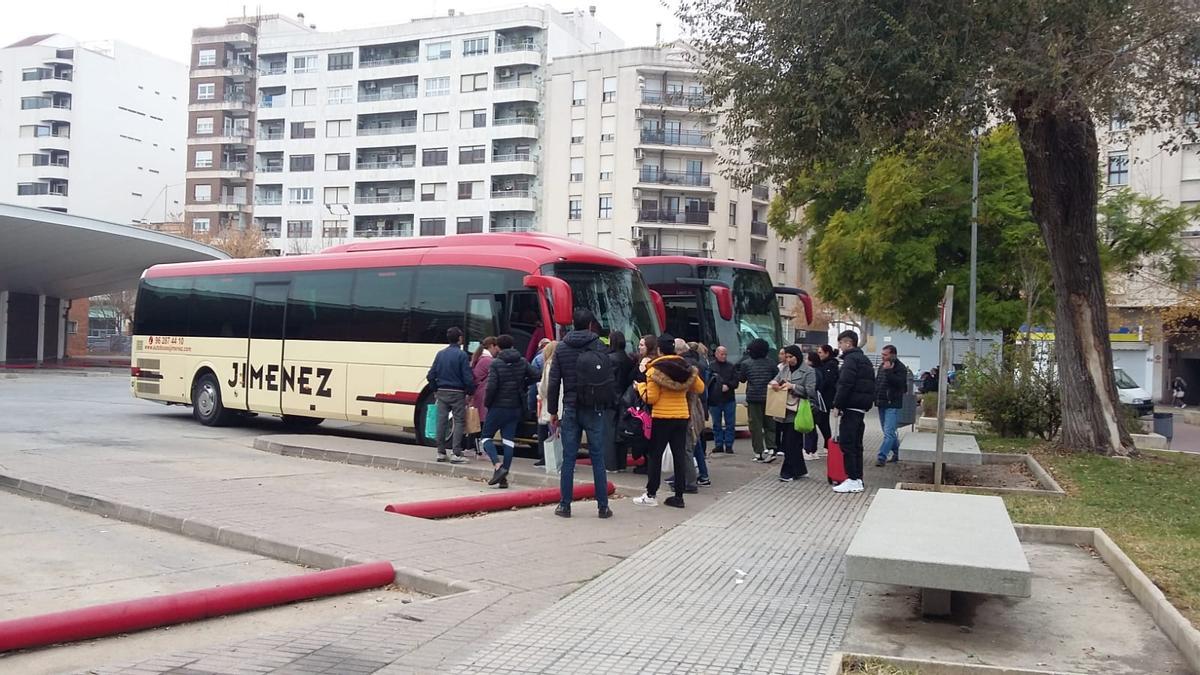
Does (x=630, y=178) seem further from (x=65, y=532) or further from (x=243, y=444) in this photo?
(x=65, y=532)

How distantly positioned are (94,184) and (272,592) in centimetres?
8605

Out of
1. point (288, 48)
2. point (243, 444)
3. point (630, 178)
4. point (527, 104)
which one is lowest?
point (243, 444)

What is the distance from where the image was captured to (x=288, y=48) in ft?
247

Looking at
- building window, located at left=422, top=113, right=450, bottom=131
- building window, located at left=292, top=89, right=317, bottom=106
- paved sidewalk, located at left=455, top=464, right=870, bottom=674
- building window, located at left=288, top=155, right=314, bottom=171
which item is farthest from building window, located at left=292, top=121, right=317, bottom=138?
paved sidewalk, located at left=455, top=464, right=870, bottom=674

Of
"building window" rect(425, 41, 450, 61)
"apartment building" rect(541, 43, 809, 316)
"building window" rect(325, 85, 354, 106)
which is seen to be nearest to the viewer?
"apartment building" rect(541, 43, 809, 316)

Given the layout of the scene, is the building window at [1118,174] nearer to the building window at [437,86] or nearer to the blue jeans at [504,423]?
the blue jeans at [504,423]

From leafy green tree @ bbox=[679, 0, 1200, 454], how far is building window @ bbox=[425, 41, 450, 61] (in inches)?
2287

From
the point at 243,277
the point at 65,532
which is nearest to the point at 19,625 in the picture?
the point at 65,532

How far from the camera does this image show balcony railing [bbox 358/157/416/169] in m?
71.5

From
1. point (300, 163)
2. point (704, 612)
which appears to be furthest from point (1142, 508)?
point (300, 163)

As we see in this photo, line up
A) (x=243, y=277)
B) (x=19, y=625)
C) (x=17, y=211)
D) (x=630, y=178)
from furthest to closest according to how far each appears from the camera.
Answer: (x=630, y=178) → (x=17, y=211) → (x=243, y=277) → (x=19, y=625)

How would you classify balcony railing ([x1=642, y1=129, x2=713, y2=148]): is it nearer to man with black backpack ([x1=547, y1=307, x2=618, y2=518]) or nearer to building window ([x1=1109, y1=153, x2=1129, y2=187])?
building window ([x1=1109, y1=153, x2=1129, y2=187])

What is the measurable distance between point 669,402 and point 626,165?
192 ft

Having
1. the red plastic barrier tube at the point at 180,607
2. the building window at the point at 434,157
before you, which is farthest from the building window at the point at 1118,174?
the red plastic barrier tube at the point at 180,607
